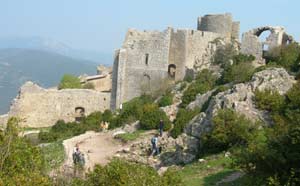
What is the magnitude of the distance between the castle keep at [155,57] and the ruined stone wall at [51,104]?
1515mm

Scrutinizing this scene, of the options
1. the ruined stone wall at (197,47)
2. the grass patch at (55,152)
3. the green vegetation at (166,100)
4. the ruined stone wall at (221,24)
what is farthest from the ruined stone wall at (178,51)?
the grass patch at (55,152)

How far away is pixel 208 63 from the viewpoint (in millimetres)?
38188

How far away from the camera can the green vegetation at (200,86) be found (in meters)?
32.0

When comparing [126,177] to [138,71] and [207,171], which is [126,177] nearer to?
[207,171]

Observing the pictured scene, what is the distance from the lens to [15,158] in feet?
40.9

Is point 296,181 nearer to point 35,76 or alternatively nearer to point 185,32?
point 185,32

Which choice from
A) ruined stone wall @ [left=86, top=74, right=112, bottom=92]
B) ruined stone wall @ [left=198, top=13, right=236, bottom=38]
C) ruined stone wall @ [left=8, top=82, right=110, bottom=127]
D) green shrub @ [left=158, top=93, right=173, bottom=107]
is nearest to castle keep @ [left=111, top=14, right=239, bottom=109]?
ruined stone wall @ [left=198, top=13, right=236, bottom=38]

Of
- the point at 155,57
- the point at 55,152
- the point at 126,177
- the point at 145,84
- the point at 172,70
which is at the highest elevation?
the point at 155,57

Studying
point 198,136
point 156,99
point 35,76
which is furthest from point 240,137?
point 35,76

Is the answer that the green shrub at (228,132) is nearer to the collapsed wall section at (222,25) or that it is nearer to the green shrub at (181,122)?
the green shrub at (181,122)

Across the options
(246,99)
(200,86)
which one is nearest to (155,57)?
(200,86)

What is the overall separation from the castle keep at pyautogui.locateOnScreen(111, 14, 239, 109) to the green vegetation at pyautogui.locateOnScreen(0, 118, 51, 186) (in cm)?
2527

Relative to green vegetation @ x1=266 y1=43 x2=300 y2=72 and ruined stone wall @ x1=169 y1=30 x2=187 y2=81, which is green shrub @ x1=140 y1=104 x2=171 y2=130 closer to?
green vegetation @ x1=266 y1=43 x2=300 y2=72

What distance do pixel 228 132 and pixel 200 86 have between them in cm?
1235
